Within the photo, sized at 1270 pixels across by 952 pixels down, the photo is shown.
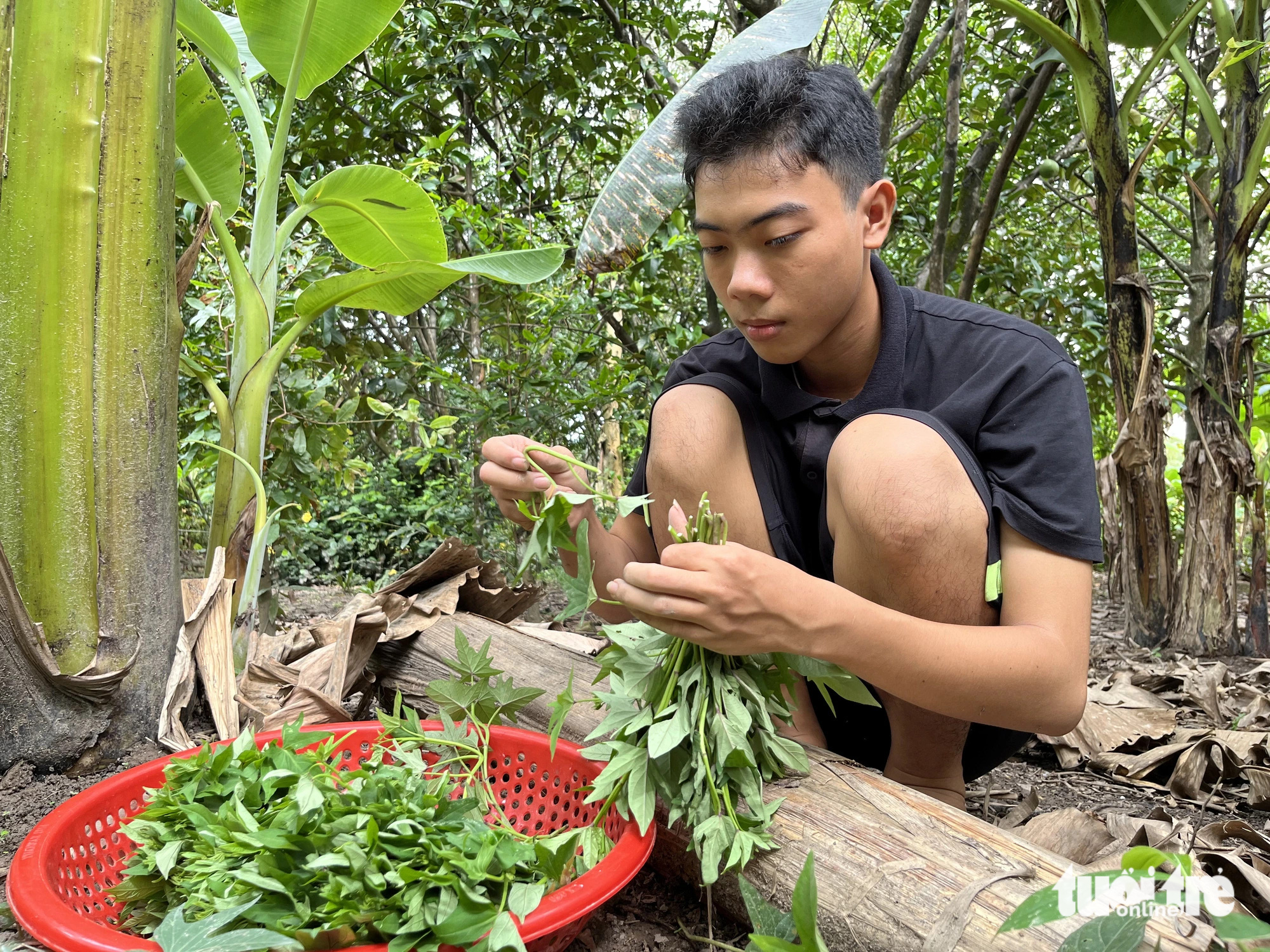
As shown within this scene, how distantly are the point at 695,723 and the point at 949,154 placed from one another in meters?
2.45

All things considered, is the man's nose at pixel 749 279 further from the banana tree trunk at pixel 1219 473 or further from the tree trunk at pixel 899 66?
the banana tree trunk at pixel 1219 473

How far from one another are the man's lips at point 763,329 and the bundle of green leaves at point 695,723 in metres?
0.36

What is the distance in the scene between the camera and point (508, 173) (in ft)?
12.2

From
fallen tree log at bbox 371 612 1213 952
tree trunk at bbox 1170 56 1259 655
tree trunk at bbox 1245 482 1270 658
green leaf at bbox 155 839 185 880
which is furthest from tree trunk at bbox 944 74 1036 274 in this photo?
green leaf at bbox 155 839 185 880

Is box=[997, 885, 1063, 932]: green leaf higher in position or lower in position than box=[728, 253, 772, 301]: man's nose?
lower

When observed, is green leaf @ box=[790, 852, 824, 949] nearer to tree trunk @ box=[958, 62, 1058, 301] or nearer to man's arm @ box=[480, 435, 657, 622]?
man's arm @ box=[480, 435, 657, 622]

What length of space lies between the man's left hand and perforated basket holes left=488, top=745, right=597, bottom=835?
389mm

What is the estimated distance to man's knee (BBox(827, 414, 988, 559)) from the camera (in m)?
1.25

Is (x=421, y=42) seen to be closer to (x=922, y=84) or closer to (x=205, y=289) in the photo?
(x=205, y=289)

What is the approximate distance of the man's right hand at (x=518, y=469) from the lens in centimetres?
132

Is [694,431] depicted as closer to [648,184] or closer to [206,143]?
[648,184]

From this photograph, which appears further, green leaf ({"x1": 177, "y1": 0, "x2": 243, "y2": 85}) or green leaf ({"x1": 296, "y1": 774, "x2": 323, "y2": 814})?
green leaf ({"x1": 177, "y1": 0, "x2": 243, "y2": 85})

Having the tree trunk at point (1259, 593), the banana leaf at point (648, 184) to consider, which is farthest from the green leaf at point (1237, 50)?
the tree trunk at point (1259, 593)

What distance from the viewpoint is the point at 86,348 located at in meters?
1.45
